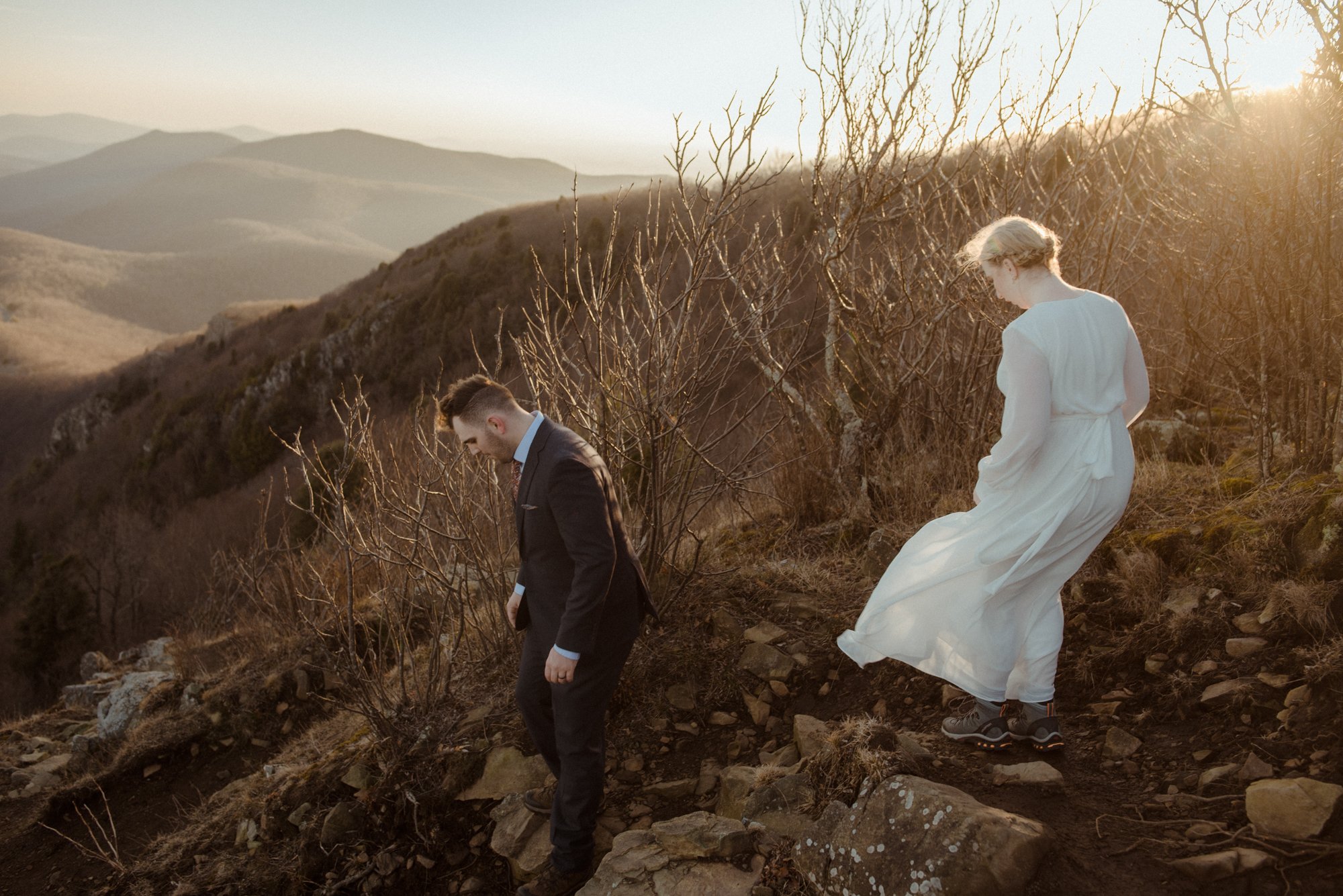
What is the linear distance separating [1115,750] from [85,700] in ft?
35.3

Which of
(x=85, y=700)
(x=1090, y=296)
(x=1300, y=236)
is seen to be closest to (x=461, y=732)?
(x=1090, y=296)

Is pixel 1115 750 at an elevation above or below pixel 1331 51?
below

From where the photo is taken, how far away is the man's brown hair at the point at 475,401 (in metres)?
2.60

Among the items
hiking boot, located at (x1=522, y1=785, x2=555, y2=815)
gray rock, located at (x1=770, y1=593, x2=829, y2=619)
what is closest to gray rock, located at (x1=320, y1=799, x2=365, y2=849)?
hiking boot, located at (x1=522, y1=785, x2=555, y2=815)

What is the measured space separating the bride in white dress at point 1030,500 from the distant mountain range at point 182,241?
153 feet

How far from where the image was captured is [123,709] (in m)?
7.07

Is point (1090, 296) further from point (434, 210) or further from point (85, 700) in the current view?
point (434, 210)

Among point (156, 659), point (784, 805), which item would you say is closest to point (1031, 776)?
point (784, 805)

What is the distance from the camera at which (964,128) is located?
214 inches

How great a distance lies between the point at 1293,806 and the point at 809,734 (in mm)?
1578

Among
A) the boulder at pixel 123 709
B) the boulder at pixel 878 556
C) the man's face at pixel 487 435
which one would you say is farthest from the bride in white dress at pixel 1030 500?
the boulder at pixel 123 709

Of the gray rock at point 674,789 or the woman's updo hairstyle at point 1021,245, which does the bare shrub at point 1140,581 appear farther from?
the gray rock at point 674,789

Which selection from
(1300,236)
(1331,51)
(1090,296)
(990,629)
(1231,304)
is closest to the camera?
(1090,296)

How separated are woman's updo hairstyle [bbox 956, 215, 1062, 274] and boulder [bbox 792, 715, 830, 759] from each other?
1.87 meters
